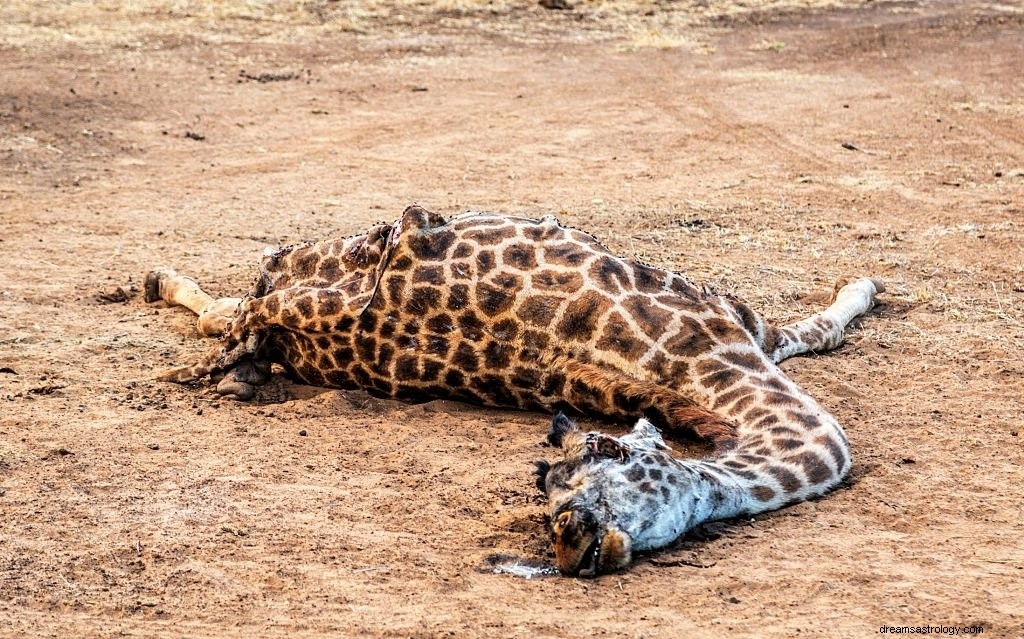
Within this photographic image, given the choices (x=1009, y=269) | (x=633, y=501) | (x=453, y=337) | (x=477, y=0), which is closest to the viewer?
(x=633, y=501)

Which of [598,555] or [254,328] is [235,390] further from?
[598,555]

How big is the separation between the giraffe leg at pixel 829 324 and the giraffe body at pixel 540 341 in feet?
0.08

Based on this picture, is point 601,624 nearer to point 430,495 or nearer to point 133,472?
point 430,495

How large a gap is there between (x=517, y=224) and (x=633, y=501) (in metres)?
2.18

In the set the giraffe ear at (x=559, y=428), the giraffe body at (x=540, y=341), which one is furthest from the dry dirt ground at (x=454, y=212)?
the giraffe ear at (x=559, y=428)

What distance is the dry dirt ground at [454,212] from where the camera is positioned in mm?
4797

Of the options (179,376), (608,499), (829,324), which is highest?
(608,499)

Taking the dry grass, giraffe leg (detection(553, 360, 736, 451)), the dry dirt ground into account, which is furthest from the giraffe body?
the dry grass

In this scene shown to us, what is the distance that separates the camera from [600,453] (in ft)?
16.6

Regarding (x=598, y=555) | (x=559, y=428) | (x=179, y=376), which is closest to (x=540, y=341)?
(x=559, y=428)

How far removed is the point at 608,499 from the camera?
4.89 meters

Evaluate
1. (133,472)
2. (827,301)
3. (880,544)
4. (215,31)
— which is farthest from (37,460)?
(215,31)

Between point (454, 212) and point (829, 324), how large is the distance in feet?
13.6

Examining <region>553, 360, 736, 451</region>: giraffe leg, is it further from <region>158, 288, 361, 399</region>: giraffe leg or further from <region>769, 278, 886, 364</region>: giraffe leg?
<region>769, 278, 886, 364</region>: giraffe leg
